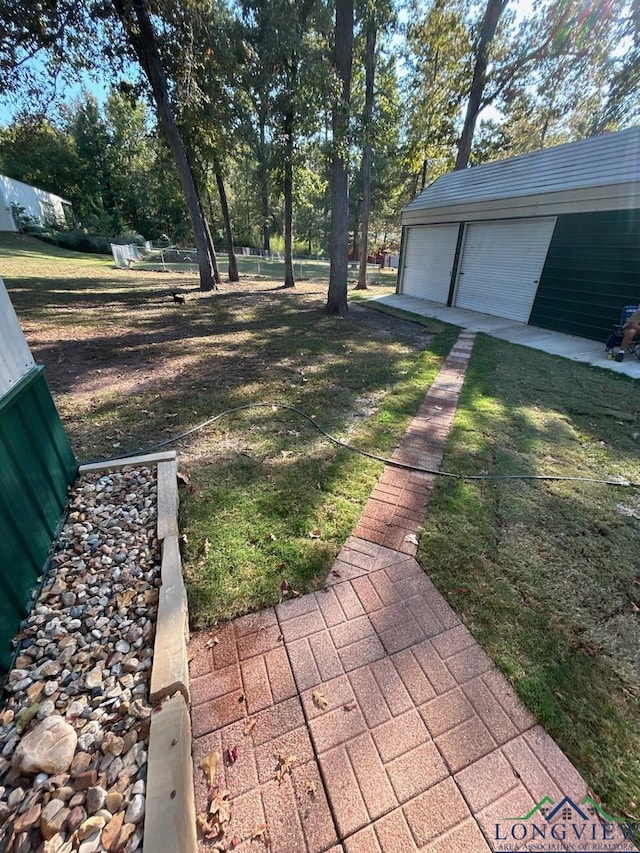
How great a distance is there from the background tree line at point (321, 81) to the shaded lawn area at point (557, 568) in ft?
23.4

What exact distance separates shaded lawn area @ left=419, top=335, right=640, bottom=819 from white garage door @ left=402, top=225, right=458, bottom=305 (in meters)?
8.68

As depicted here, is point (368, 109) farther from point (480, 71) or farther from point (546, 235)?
point (480, 71)

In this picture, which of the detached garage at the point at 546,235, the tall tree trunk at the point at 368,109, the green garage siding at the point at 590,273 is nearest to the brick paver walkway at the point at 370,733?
the green garage siding at the point at 590,273

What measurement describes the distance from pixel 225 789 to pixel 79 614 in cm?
97

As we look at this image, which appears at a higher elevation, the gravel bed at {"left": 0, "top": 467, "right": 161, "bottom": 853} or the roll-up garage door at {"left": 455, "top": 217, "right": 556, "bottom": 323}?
the roll-up garage door at {"left": 455, "top": 217, "right": 556, "bottom": 323}

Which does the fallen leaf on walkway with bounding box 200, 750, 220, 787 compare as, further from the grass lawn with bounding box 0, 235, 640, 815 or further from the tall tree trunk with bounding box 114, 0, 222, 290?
the tall tree trunk with bounding box 114, 0, 222, 290

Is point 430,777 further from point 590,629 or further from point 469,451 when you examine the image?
point 469,451

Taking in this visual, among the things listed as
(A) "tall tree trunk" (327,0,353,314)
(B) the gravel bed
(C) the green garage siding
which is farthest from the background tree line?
(B) the gravel bed

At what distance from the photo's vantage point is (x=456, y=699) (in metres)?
1.51

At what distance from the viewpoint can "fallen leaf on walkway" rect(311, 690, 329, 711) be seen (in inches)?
58.2

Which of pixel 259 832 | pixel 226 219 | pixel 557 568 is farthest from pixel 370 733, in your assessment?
pixel 226 219

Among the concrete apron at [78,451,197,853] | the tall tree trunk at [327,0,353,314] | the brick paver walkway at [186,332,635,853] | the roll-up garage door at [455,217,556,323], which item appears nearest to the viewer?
the concrete apron at [78,451,197,853]

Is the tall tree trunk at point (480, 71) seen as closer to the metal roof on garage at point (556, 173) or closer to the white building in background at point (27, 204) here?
the metal roof on garage at point (556, 173)

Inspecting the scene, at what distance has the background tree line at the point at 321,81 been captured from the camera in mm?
7867
